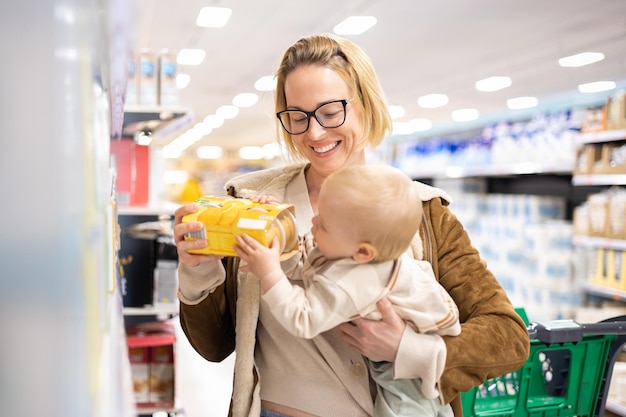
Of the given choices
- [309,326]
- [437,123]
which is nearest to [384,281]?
[309,326]

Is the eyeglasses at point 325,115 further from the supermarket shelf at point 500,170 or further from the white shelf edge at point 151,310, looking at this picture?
the supermarket shelf at point 500,170

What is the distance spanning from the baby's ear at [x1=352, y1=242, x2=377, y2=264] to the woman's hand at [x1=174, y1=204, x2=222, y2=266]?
0.25 meters

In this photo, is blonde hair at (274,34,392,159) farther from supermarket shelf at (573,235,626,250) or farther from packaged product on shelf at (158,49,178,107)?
supermarket shelf at (573,235,626,250)

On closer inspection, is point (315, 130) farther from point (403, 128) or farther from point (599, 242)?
point (403, 128)

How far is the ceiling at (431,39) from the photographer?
613 cm

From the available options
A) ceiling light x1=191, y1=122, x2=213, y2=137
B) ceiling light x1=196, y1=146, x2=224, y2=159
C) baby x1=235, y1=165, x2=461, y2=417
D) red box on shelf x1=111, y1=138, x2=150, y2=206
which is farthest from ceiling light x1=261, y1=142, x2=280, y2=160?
baby x1=235, y1=165, x2=461, y2=417

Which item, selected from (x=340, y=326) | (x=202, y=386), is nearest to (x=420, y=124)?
(x=202, y=386)

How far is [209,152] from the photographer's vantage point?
A: 83.5 ft

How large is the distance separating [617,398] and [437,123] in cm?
1252

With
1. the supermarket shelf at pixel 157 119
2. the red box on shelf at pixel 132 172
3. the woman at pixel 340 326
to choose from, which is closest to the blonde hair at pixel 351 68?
the woman at pixel 340 326

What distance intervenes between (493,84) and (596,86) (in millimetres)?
1613

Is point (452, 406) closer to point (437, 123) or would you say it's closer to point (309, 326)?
point (309, 326)

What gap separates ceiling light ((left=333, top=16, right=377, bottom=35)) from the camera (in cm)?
658

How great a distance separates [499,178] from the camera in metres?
8.65
